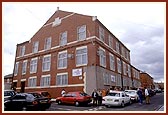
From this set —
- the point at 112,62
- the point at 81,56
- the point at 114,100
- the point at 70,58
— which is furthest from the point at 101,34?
the point at 114,100

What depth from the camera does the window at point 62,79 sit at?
2736 centimetres

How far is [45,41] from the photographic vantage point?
108 ft

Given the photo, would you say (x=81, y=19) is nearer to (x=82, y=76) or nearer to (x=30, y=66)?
(x=82, y=76)

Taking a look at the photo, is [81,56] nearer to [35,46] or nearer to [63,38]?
[63,38]

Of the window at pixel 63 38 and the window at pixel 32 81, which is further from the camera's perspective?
the window at pixel 32 81

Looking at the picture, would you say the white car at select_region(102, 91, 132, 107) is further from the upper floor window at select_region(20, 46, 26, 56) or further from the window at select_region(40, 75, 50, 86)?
the upper floor window at select_region(20, 46, 26, 56)

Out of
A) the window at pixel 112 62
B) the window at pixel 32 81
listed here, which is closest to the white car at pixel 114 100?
the window at pixel 112 62

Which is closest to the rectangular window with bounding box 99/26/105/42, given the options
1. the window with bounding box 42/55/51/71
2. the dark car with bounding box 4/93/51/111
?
the window with bounding box 42/55/51/71

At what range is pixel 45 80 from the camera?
1196 inches

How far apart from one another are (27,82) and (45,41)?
723 cm

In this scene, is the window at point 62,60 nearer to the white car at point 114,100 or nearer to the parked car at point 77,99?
the parked car at point 77,99

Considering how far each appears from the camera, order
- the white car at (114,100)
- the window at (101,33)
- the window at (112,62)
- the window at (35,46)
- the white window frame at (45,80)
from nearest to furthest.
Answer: the white car at (114,100) < the window at (101,33) < the white window frame at (45,80) < the window at (112,62) < the window at (35,46)

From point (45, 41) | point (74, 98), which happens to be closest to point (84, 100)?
point (74, 98)

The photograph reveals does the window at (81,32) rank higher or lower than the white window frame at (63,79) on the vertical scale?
higher
